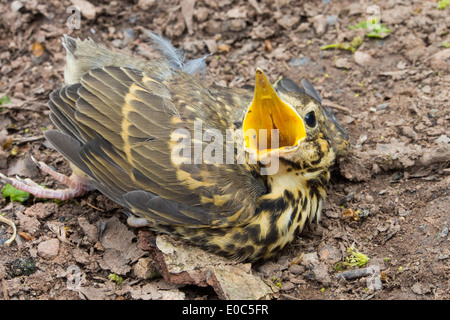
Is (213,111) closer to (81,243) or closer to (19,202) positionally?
(81,243)

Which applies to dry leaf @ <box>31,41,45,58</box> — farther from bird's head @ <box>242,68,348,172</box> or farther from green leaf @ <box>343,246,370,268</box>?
green leaf @ <box>343,246,370,268</box>

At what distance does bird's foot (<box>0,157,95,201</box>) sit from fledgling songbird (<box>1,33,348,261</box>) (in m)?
0.35

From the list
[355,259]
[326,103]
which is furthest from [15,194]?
[326,103]

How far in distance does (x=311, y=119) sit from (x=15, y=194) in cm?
248

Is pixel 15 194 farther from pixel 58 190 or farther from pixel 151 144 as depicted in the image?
pixel 151 144

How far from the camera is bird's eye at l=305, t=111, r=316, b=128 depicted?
13.2 ft

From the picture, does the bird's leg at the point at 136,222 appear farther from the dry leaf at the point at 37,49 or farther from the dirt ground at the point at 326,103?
the dry leaf at the point at 37,49

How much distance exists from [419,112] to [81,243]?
3045 millimetres

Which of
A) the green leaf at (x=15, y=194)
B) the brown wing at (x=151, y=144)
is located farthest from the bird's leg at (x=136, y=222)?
the green leaf at (x=15, y=194)

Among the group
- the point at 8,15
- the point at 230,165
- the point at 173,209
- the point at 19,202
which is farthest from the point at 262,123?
the point at 8,15

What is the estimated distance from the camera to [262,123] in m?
3.96

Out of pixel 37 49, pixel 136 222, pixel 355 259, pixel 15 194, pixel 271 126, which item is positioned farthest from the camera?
pixel 37 49

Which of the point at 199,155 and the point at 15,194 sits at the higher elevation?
the point at 199,155

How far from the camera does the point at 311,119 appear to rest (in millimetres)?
4035
